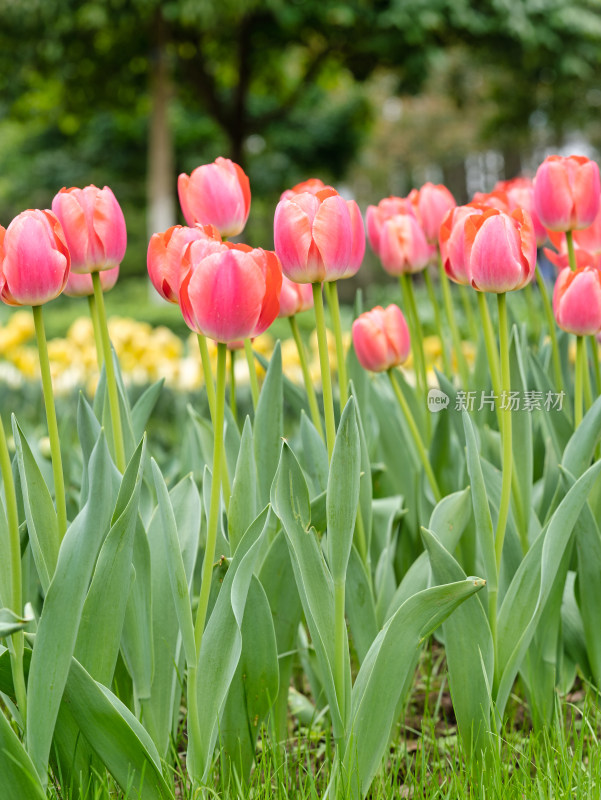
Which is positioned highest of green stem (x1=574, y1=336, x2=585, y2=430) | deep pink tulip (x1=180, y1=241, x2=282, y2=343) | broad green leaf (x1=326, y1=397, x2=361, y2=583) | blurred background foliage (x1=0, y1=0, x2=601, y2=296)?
blurred background foliage (x1=0, y1=0, x2=601, y2=296)

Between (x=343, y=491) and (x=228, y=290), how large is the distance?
31 cm

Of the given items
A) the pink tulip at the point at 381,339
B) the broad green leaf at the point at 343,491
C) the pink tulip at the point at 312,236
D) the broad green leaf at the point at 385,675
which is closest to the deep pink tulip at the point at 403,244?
the pink tulip at the point at 381,339

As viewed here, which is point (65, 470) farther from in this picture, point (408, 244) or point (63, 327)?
point (63, 327)

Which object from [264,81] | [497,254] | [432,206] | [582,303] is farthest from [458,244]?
[264,81]

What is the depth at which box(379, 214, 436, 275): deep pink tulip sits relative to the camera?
1.57 meters

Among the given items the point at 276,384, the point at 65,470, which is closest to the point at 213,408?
the point at 276,384

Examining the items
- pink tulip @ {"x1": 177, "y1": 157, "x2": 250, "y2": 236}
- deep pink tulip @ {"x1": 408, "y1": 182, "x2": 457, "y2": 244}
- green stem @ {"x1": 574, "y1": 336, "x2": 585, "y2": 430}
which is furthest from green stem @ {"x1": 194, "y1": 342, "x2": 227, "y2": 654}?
deep pink tulip @ {"x1": 408, "y1": 182, "x2": 457, "y2": 244}

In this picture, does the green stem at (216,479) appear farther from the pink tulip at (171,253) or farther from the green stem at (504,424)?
the green stem at (504,424)

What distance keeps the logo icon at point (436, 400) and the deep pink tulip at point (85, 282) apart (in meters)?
0.69

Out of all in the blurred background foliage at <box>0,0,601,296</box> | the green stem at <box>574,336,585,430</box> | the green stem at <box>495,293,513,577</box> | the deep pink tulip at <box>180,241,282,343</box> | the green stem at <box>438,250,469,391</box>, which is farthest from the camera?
the blurred background foliage at <box>0,0,601,296</box>

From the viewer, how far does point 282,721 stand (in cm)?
136

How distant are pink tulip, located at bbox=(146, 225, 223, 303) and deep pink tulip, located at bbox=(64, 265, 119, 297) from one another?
229mm

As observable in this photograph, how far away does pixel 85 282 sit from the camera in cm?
130

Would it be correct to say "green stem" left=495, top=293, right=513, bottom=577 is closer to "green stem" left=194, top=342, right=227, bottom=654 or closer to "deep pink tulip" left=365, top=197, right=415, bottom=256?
"green stem" left=194, top=342, right=227, bottom=654
